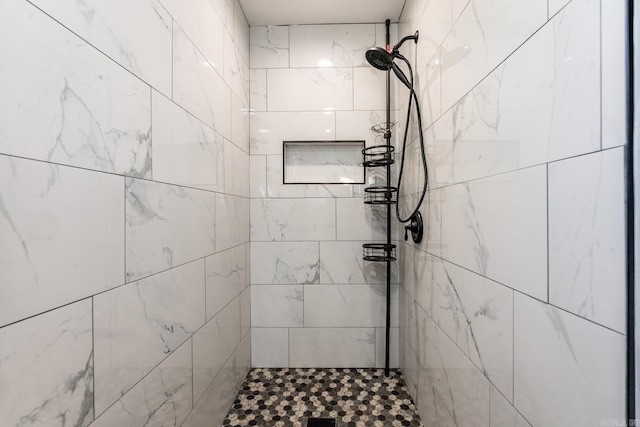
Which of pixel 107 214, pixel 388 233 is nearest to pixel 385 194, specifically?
pixel 388 233

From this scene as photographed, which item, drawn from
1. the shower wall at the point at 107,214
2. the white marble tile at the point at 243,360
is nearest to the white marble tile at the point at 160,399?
the shower wall at the point at 107,214

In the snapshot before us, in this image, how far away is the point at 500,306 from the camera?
2.74 ft

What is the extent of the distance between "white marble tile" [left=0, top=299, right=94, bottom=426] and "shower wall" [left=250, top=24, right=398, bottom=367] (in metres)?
1.48

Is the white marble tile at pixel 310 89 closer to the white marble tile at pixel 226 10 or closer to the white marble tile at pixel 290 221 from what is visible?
the white marble tile at pixel 226 10

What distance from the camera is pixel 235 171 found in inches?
71.5

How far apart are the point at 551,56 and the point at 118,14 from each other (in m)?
1.03

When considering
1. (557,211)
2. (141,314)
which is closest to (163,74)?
(141,314)

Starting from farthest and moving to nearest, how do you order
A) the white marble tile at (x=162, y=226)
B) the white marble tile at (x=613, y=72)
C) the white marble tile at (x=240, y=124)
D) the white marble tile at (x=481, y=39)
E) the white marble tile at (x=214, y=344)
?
the white marble tile at (x=240, y=124)
the white marble tile at (x=214, y=344)
the white marble tile at (x=162, y=226)
the white marble tile at (x=481, y=39)
the white marble tile at (x=613, y=72)

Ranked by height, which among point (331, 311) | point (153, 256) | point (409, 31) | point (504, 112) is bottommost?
point (331, 311)

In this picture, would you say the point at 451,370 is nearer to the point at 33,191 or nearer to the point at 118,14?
the point at 33,191

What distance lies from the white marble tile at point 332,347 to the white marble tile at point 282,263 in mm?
370

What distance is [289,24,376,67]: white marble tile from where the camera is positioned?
214cm

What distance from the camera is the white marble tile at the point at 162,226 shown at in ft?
2.81

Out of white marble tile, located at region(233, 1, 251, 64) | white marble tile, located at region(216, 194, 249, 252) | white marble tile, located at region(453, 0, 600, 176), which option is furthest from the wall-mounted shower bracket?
white marble tile, located at region(233, 1, 251, 64)
